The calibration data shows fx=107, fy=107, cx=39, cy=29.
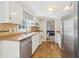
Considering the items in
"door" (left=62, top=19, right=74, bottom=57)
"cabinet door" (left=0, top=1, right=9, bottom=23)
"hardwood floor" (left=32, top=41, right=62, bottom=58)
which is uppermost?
"cabinet door" (left=0, top=1, right=9, bottom=23)

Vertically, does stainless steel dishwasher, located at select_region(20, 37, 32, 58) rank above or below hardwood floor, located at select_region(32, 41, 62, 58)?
above

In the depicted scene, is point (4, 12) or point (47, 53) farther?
point (47, 53)

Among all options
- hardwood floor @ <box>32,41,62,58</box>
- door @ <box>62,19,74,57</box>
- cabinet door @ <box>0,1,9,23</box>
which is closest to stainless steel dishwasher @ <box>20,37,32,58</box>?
cabinet door @ <box>0,1,9,23</box>

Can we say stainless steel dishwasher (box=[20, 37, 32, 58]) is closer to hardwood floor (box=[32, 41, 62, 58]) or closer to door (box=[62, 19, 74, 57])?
hardwood floor (box=[32, 41, 62, 58])

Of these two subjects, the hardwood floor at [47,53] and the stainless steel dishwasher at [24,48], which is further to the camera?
the hardwood floor at [47,53]

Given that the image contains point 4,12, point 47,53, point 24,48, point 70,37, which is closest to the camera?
point 70,37

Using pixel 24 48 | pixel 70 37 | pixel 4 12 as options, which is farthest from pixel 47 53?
pixel 70 37

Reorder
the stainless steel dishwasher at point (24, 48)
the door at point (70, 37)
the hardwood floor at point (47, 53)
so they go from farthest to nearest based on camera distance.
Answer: the hardwood floor at point (47, 53) → the stainless steel dishwasher at point (24, 48) → the door at point (70, 37)

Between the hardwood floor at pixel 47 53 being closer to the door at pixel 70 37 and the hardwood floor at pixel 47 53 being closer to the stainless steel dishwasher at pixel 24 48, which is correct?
the stainless steel dishwasher at pixel 24 48

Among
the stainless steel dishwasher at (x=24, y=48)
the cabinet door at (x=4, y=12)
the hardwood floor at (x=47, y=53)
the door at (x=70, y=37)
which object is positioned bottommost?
the hardwood floor at (x=47, y=53)

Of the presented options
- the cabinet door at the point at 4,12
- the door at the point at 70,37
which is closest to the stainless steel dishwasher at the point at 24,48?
the cabinet door at the point at 4,12

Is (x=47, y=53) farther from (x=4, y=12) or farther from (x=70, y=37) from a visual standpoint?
(x=70, y=37)

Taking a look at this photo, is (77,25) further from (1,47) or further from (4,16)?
(4,16)

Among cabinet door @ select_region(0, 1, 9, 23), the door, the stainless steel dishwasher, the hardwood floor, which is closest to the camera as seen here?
the door
